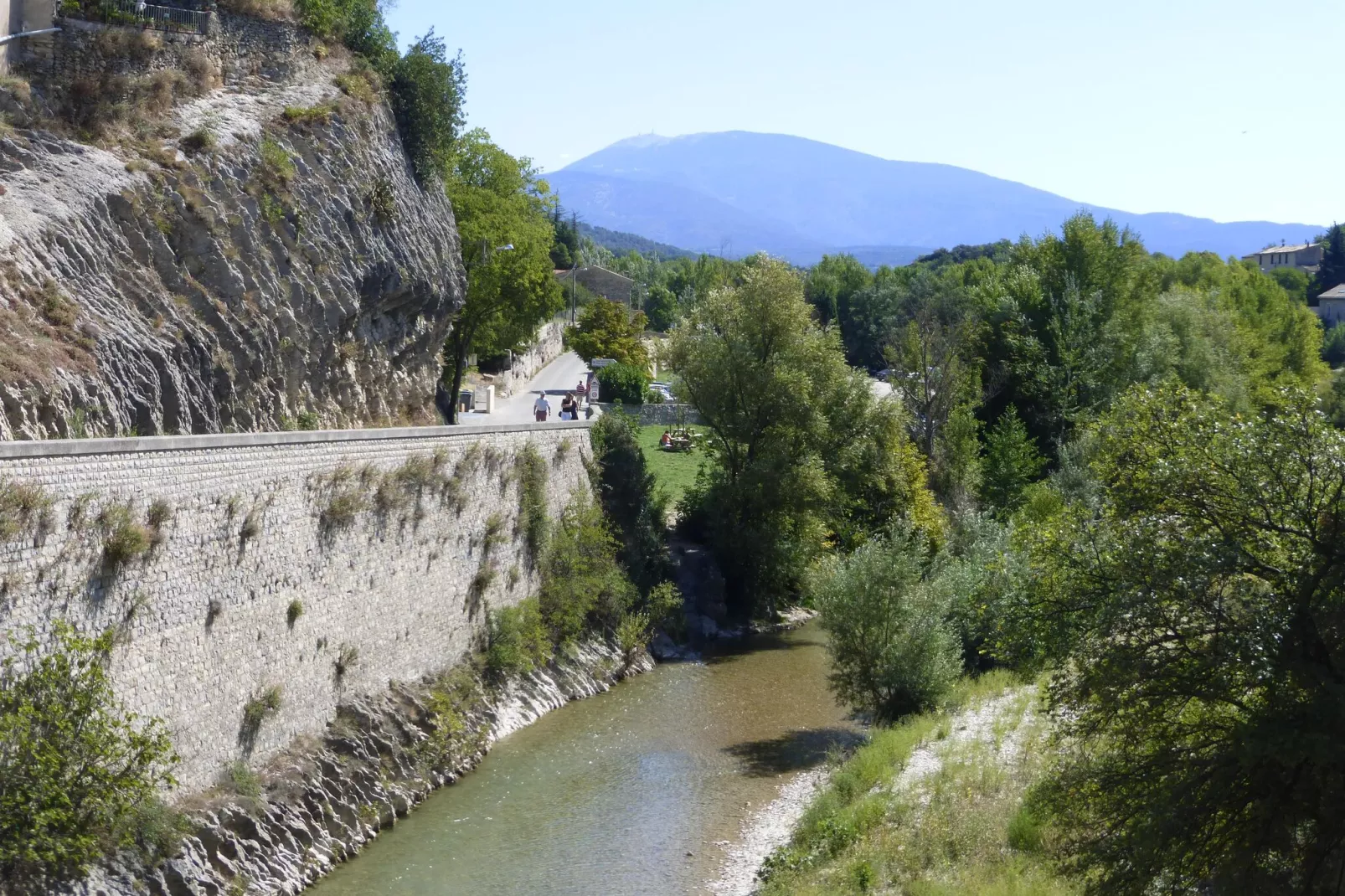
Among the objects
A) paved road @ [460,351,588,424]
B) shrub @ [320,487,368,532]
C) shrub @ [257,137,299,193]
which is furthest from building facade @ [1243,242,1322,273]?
shrub @ [320,487,368,532]

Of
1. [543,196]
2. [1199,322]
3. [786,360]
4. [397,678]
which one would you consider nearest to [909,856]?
[397,678]

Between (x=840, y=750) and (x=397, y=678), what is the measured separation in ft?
28.0

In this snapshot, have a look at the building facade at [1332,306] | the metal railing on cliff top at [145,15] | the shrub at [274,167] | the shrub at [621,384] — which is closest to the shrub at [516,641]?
the shrub at [274,167]

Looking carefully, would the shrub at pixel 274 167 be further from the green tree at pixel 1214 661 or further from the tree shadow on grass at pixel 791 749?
the green tree at pixel 1214 661

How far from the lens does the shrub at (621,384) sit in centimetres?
5841

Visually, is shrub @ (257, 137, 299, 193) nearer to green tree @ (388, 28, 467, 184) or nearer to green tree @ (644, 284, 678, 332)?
green tree @ (388, 28, 467, 184)

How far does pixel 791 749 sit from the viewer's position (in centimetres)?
2505

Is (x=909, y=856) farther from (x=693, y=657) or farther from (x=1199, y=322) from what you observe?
(x=1199, y=322)

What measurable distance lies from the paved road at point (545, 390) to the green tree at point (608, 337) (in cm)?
152

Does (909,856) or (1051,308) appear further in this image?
(1051,308)

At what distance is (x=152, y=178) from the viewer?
928 inches

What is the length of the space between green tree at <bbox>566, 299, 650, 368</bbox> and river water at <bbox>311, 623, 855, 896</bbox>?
37.0 m

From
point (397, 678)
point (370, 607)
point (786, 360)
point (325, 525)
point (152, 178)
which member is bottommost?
point (397, 678)

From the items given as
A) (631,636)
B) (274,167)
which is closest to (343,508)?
(274,167)
